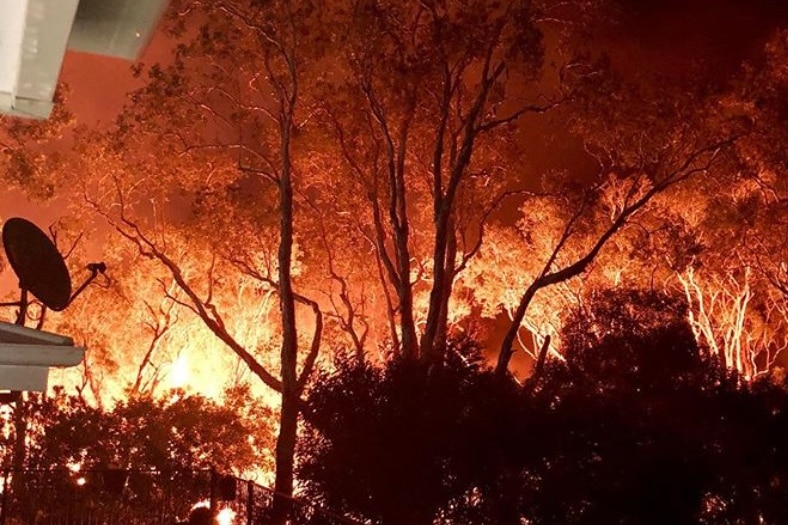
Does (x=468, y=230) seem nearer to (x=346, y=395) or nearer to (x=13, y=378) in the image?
(x=346, y=395)

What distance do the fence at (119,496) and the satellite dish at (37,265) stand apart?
8.72 metres

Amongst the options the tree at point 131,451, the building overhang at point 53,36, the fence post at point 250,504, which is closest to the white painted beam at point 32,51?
the building overhang at point 53,36

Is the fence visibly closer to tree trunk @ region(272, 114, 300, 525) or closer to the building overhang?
tree trunk @ region(272, 114, 300, 525)

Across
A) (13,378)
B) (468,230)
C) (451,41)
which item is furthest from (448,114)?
(13,378)

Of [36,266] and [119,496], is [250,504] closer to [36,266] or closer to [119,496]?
[119,496]

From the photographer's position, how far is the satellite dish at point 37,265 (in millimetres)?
5348

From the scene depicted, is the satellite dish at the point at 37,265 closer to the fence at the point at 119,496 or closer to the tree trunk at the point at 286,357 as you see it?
the fence at the point at 119,496

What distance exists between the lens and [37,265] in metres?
5.48

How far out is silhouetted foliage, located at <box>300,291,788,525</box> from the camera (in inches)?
452

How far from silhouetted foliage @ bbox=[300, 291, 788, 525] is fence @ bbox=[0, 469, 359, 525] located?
1801 mm

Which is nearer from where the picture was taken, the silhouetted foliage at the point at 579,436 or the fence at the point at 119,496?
the silhouetted foliage at the point at 579,436

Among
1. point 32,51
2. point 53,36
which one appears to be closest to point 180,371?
point 32,51

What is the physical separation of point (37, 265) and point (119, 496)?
11301 millimetres

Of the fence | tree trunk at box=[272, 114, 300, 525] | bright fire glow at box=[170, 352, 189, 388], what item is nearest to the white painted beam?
the fence
